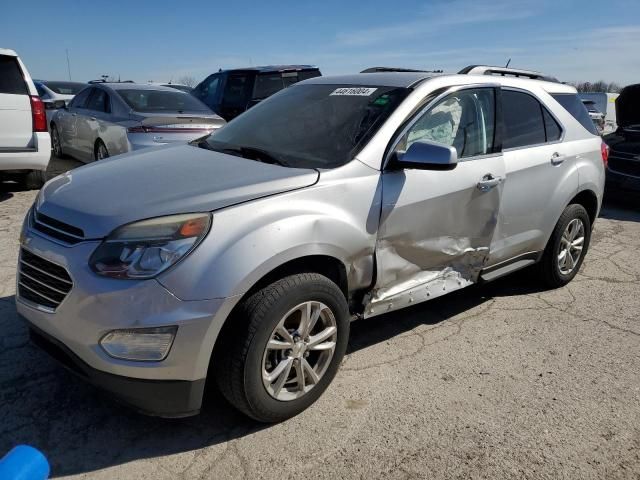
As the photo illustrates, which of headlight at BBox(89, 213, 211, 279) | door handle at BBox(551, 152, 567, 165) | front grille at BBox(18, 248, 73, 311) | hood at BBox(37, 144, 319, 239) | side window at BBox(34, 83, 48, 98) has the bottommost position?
front grille at BBox(18, 248, 73, 311)

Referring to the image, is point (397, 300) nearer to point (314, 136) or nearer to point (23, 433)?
point (314, 136)

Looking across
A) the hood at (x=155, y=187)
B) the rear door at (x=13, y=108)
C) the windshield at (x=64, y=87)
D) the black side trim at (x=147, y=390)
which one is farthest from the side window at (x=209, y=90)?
the black side trim at (x=147, y=390)

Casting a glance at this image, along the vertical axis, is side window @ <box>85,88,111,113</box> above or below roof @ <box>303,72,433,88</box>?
below

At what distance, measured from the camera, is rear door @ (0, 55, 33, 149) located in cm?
616

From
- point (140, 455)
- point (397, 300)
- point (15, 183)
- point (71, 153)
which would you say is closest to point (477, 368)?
point (397, 300)

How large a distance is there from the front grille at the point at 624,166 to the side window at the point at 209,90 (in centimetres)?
691

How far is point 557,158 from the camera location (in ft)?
13.2

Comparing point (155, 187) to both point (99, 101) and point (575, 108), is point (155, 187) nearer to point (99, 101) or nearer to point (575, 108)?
point (575, 108)

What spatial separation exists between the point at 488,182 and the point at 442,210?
464mm

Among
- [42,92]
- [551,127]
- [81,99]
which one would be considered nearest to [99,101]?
[81,99]

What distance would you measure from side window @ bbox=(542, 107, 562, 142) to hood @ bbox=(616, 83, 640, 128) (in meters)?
4.58

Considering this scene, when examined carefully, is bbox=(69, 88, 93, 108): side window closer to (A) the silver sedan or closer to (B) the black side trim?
(A) the silver sedan

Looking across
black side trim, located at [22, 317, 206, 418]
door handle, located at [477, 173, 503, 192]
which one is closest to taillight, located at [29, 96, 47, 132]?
black side trim, located at [22, 317, 206, 418]

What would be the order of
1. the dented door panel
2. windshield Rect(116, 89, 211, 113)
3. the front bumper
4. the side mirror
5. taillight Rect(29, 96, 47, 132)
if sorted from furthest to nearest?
windshield Rect(116, 89, 211, 113), taillight Rect(29, 96, 47, 132), the dented door panel, the side mirror, the front bumper
